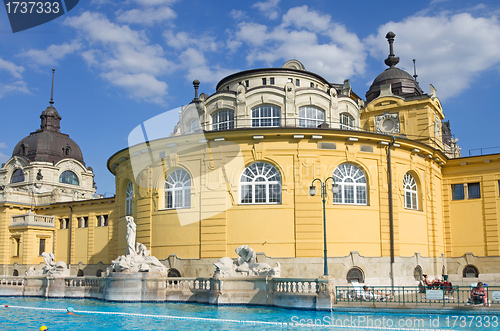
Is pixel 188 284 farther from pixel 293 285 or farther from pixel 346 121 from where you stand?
pixel 346 121

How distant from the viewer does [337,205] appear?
28.8 metres

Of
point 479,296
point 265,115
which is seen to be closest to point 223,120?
point 265,115

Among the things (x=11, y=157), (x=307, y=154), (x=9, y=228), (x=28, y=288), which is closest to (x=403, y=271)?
(x=307, y=154)

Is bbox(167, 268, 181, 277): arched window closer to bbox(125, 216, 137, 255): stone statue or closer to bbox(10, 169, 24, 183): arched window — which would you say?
bbox(125, 216, 137, 255): stone statue

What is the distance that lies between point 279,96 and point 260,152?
5701 mm

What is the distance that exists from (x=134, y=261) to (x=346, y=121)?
1811cm

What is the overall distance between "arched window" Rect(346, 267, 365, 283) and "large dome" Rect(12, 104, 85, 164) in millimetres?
44659

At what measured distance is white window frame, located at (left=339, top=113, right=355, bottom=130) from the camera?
35775 mm

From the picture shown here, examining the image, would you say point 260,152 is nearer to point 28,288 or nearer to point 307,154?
point 307,154

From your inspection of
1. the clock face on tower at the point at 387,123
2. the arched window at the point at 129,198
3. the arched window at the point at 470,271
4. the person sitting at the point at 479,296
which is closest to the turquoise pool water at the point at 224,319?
the person sitting at the point at 479,296

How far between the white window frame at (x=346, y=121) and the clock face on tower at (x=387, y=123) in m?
3.97

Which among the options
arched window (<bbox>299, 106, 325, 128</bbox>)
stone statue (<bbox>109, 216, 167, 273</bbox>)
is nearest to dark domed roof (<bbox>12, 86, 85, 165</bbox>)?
stone statue (<bbox>109, 216, 167, 273</bbox>)

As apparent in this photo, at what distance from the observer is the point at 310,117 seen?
3388 centimetres

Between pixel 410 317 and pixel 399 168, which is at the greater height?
pixel 399 168
